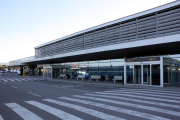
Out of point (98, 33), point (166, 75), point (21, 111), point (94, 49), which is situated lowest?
point (21, 111)

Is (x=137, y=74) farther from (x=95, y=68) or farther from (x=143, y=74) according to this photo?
(x=95, y=68)

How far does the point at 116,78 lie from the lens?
23188mm

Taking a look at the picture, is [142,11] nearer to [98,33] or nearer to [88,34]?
[98,33]

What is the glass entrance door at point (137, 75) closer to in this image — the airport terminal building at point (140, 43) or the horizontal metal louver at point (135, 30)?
the airport terminal building at point (140, 43)

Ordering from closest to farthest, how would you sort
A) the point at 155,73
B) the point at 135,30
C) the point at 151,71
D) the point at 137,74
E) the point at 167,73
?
the point at 135,30
the point at 155,73
the point at 151,71
the point at 167,73
the point at 137,74

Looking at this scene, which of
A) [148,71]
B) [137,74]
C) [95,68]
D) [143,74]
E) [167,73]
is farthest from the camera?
[95,68]

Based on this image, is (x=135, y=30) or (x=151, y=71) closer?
(x=135, y=30)

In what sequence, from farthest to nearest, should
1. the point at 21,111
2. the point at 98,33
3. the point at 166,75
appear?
the point at 98,33 → the point at 166,75 → the point at 21,111

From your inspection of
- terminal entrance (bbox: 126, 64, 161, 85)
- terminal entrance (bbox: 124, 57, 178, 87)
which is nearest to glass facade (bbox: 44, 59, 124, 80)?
terminal entrance (bbox: 126, 64, 161, 85)

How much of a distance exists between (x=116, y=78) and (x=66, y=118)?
712 inches

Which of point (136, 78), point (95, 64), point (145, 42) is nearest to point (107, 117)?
point (145, 42)

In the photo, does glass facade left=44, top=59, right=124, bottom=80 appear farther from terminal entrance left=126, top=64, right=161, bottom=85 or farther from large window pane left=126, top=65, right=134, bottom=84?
terminal entrance left=126, top=64, right=161, bottom=85

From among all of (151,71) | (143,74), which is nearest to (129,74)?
(143,74)

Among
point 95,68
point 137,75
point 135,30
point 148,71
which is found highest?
point 135,30
